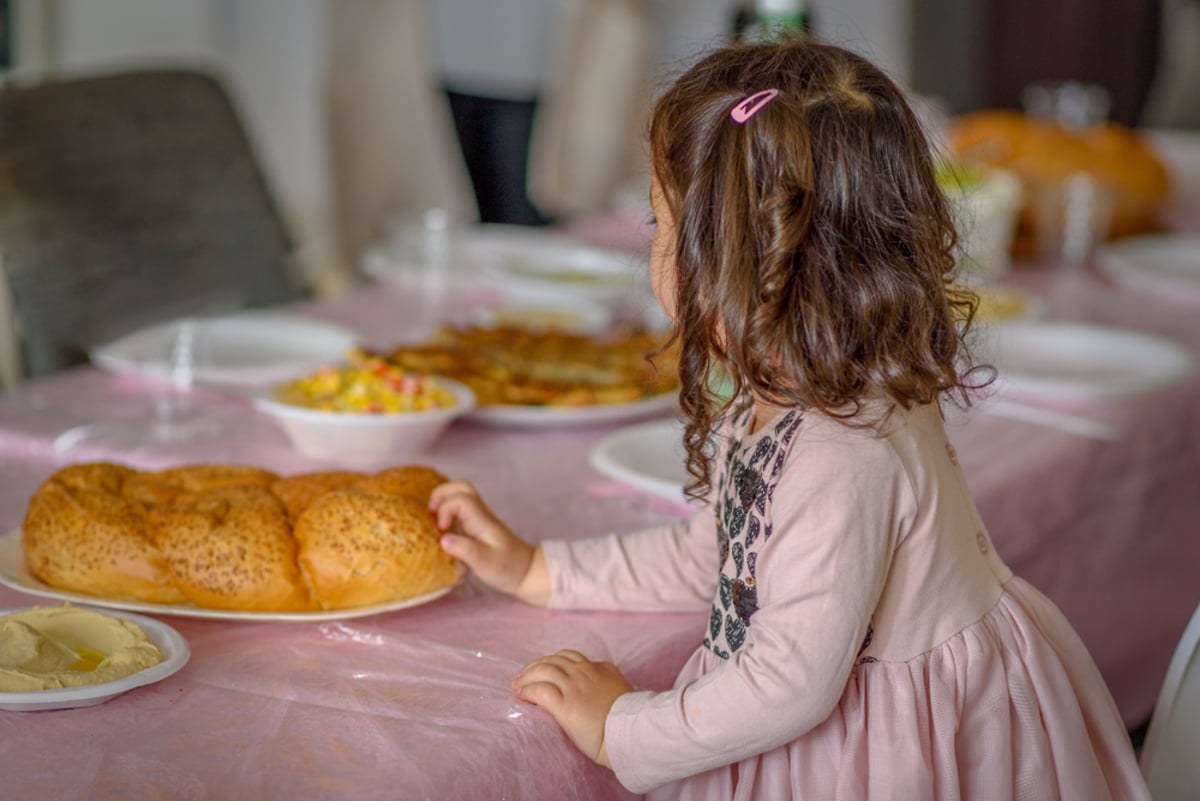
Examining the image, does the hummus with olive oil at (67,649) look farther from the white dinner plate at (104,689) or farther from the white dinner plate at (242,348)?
the white dinner plate at (242,348)

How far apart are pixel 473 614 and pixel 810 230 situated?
421 mm

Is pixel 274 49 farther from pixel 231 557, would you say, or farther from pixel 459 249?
pixel 231 557

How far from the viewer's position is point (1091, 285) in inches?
99.3

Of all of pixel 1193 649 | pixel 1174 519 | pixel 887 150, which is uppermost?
pixel 887 150

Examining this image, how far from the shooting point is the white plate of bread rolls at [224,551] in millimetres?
1034

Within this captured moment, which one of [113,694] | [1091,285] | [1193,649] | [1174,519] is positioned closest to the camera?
[113,694]

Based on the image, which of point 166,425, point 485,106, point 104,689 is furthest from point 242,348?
point 485,106

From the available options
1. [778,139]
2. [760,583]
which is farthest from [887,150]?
[760,583]

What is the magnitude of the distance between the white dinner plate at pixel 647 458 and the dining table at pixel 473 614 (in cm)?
2

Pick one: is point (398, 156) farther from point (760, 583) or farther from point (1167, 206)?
point (760, 583)

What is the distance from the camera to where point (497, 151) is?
15.8 feet

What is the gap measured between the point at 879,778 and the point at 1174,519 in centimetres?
106

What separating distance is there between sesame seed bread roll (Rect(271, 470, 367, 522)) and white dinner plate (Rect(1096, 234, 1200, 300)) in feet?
5.80

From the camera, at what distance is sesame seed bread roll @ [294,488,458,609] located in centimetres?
105
